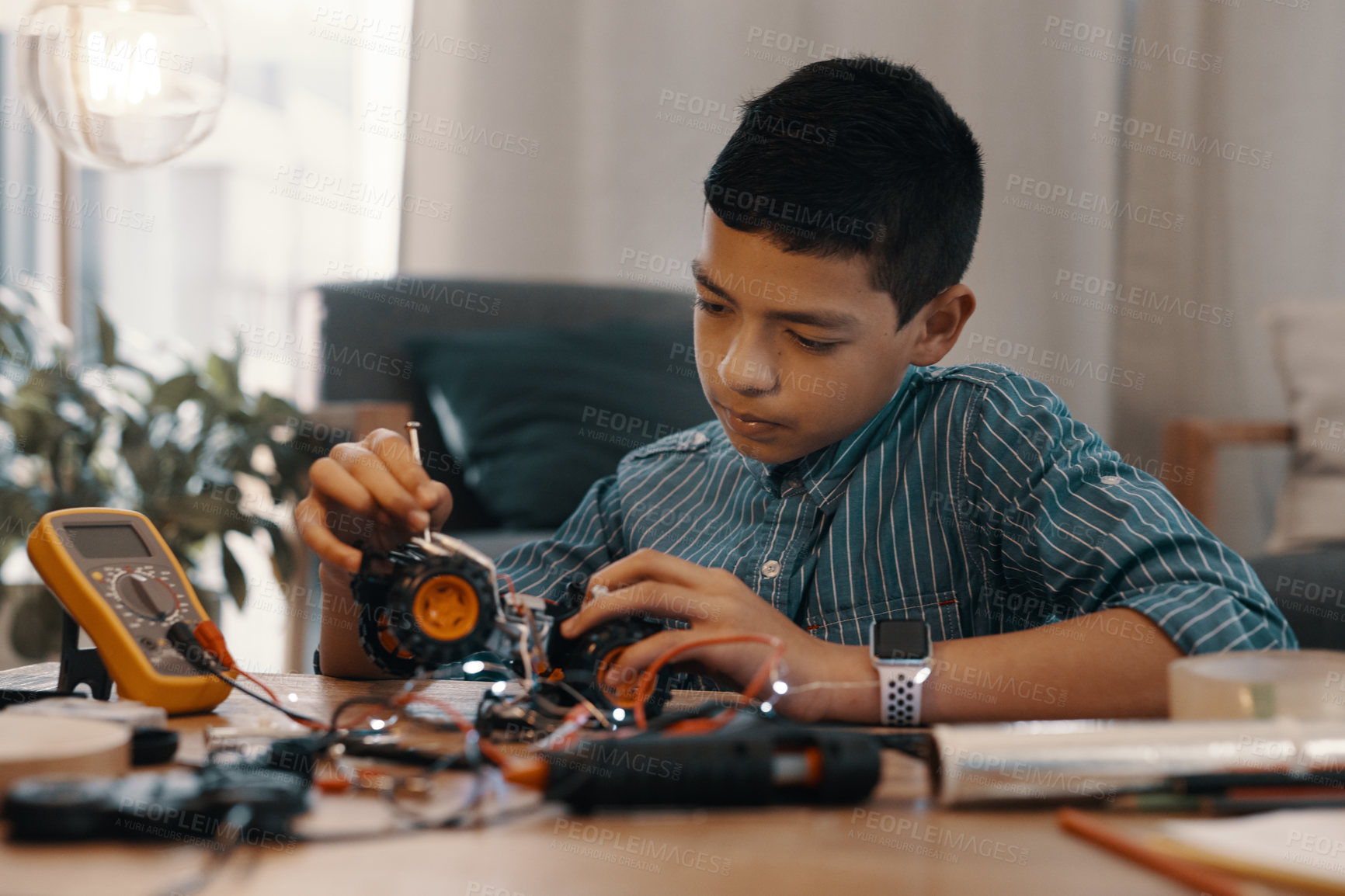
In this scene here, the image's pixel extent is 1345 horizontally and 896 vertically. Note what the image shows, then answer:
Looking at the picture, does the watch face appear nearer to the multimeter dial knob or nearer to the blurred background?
the multimeter dial knob

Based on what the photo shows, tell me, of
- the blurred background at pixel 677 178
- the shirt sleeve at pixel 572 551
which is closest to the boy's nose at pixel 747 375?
the shirt sleeve at pixel 572 551

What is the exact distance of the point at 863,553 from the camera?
1.01 m

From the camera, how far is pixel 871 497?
1034mm

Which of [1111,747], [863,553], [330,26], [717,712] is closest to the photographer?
[1111,747]

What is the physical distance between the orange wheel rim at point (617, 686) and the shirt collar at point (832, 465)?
386 millimetres

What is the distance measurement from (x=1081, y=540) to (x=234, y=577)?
160cm

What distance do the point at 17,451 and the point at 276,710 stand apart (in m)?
1.62

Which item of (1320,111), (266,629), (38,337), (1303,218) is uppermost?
(1320,111)

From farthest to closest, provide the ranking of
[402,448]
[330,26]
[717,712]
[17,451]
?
[330,26] → [17,451] → [402,448] → [717,712]

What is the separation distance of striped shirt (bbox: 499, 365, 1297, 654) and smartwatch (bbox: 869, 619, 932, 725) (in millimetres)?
205

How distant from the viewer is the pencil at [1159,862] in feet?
1.41

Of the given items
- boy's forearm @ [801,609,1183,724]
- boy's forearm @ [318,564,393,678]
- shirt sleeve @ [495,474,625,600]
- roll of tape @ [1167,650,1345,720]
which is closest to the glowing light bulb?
shirt sleeve @ [495,474,625,600]

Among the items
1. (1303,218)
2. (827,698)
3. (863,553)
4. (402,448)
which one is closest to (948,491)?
(863,553)

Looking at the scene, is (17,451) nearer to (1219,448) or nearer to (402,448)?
(402,448)
